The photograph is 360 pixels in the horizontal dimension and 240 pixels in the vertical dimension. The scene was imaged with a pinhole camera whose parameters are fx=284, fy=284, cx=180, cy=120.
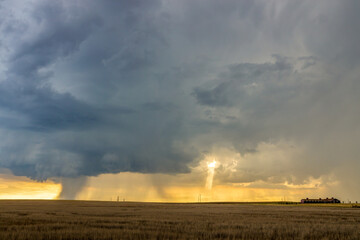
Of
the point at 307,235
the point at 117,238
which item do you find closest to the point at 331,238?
the point at 307,235

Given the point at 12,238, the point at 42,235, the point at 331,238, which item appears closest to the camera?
the point at 12,238

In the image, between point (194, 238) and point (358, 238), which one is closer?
point (194, 238)

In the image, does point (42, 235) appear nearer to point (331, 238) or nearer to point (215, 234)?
point (215, 234)

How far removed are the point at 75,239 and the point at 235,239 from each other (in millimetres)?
10156

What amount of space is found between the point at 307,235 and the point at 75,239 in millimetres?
16633

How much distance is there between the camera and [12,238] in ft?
57.4

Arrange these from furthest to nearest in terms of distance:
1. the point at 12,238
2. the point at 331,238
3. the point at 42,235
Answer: the point at 331,238 < the point at 42,235 < the point at 12,238

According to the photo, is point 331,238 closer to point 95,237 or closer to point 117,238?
point 117,238

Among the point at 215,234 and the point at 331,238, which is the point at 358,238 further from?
→ the point at 215,234

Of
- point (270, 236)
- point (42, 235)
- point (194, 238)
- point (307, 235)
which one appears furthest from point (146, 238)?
point (307, 235)

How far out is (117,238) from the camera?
1827cm

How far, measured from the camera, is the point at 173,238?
18281mm

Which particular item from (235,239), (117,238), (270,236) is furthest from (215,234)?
(117,238)

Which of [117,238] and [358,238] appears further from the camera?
[358,238]
